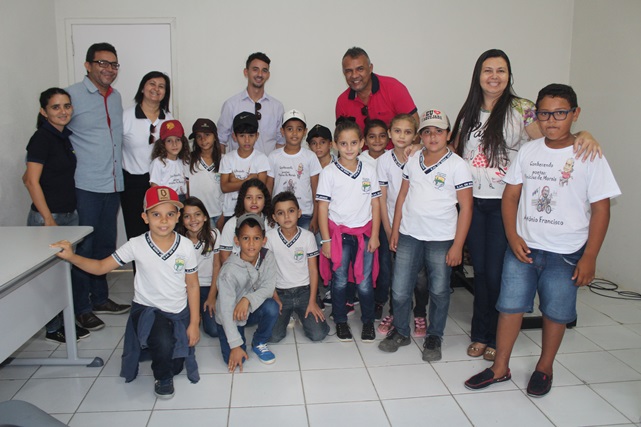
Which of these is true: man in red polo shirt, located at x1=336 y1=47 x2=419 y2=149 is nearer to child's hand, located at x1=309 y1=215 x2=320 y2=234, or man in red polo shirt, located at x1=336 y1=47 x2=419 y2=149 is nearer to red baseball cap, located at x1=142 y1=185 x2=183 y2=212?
child's hand, located at x1=309 y1=215 x2=320 y2=234

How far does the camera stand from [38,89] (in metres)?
3.99

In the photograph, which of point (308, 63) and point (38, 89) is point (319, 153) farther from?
point (38, 89)

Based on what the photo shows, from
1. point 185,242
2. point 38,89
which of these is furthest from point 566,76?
point 38,89

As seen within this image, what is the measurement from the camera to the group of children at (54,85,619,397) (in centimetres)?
238

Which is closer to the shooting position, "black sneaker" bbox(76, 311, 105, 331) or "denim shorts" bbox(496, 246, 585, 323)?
"denim shorts" bbox(496, 246, 585, 323)

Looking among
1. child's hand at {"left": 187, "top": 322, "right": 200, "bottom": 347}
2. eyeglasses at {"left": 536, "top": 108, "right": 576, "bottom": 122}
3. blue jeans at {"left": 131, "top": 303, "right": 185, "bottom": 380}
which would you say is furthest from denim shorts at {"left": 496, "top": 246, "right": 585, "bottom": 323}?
blue jeans at {"left": 131, "top": 303, "right": 185, "bottom": 380}

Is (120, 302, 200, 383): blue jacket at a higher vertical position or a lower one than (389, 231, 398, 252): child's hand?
lower

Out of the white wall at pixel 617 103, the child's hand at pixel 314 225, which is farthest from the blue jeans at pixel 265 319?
the white wall at pixel 617 103

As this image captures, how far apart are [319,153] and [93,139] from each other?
153 centimetres

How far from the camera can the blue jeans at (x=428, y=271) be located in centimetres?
285

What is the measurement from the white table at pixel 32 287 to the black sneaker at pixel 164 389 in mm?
520

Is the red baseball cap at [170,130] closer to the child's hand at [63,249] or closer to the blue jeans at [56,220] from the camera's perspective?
the blue jeans at [56,220]

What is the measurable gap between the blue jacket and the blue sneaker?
0.39 metres

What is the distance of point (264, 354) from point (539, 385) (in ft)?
4.88
